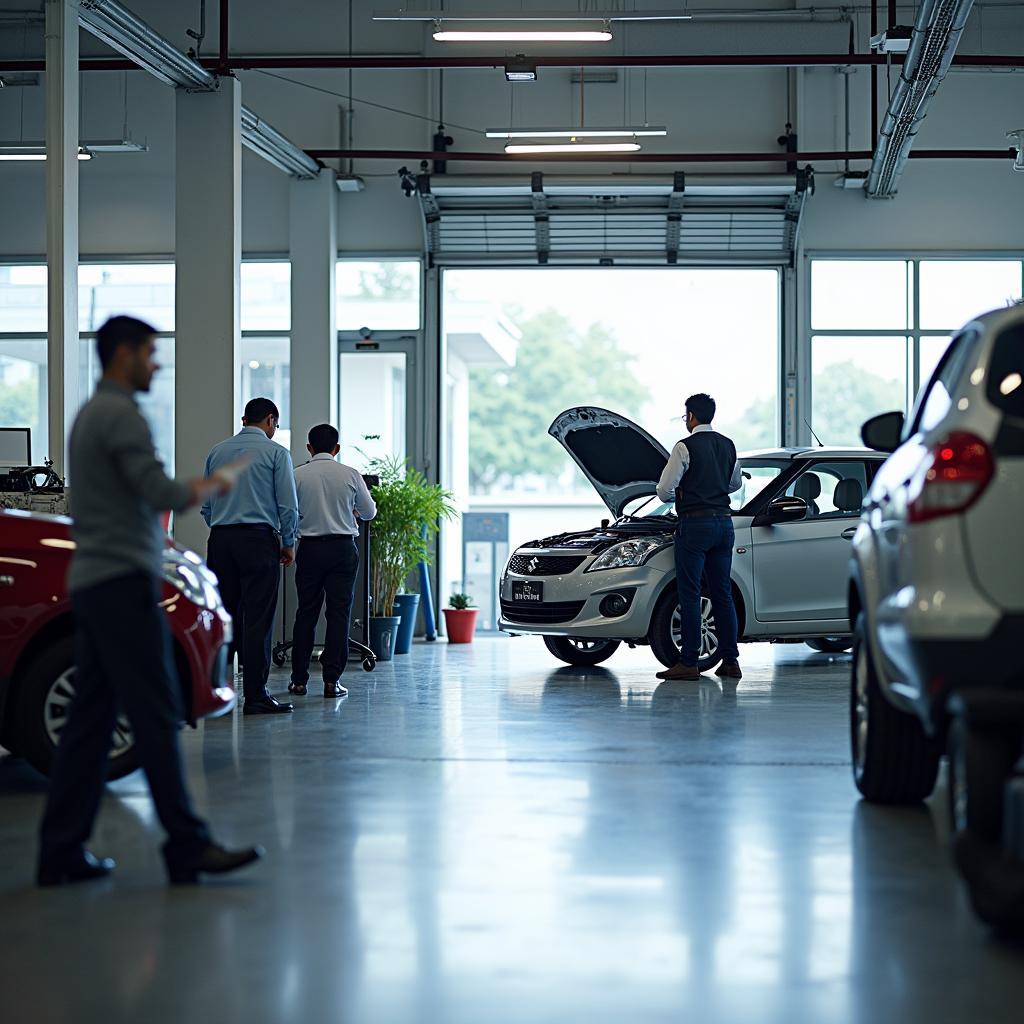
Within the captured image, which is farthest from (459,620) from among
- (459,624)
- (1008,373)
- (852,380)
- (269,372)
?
(1008,373)

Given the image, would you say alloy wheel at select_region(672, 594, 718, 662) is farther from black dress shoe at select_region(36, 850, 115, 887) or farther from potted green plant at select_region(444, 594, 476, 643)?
black dress shoe at select_region(36, 850, 115, 887)

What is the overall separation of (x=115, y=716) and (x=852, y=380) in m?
12.0

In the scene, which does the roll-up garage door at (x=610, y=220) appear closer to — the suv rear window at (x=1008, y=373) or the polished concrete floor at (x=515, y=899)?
the polished concrete floor at (x=515, y=899)

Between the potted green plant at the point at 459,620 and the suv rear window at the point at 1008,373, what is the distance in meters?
10.2

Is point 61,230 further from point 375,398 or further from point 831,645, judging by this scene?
point 831,645

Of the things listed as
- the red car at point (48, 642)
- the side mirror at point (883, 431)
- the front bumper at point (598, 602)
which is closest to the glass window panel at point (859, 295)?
the front bumper at point (598, 602)

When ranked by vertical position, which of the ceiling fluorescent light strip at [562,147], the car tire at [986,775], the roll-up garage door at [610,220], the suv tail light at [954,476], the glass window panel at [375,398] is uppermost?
the ceiling fluorescent light strip at [562,147]

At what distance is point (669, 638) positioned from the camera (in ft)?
33.9

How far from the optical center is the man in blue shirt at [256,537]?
8141 millimetres

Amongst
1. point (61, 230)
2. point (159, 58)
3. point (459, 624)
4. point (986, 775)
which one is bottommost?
point (459, 624)

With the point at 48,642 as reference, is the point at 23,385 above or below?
above

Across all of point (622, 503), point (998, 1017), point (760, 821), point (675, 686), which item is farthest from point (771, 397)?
point (998, 1017)

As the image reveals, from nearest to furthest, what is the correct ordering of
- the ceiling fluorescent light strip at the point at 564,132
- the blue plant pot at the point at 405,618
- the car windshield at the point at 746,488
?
the car windshield at the point at 746,488, the ceiling fluorescent light strip at the point at 564,132, the blue plant pot at the point at 405,618

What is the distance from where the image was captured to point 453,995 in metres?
3.23
